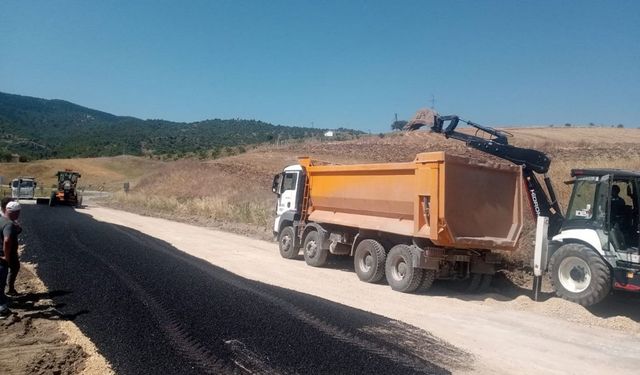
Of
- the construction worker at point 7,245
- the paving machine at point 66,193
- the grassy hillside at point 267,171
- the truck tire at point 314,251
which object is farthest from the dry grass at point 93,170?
the construction worker at point 7,245

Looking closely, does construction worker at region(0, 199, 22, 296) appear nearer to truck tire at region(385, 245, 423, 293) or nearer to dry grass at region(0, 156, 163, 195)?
truck tire at region(385, 245, 423, 293)

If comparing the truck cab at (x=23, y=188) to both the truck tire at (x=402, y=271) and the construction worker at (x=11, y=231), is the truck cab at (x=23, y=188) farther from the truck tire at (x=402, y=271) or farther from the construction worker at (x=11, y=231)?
the truck tire at (x=402, y=271)

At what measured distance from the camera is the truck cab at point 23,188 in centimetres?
4153

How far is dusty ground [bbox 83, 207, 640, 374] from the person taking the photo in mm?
6430

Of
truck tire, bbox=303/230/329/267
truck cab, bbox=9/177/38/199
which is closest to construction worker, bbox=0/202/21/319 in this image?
truck tire, bbox=303/230/329/267

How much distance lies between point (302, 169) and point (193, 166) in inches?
1556

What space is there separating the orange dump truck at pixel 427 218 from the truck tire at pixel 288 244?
74.1 inches

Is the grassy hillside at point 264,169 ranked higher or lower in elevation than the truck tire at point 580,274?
higher

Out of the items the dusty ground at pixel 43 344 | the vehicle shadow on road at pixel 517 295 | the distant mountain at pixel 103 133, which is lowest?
the dusty ground at pixel 43 344

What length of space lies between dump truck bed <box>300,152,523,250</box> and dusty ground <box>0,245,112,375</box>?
589cm

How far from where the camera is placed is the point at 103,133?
150 m

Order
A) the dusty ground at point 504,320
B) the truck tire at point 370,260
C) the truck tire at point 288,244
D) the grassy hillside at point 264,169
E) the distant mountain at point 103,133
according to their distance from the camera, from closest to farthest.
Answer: the dusty ground at point 504,320 < the truck tire at point 370,260 < the truck tire at point 288,244 < the grassy hillside at point 264,169 < the distant mountain at point 103,133

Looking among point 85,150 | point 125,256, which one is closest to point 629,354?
point 125,256

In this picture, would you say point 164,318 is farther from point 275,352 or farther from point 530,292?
point 530,292
